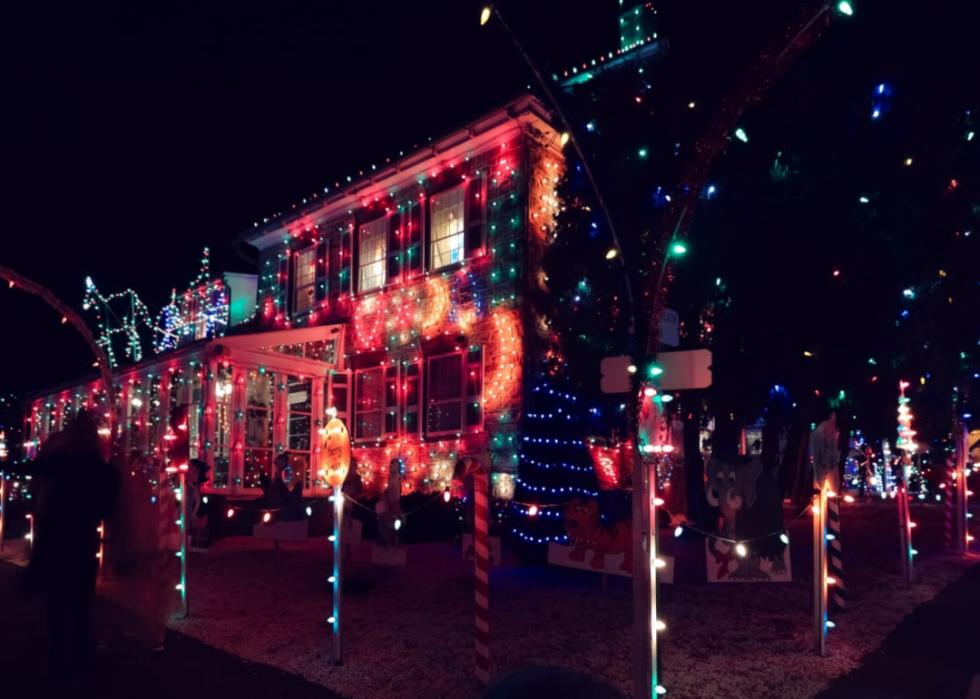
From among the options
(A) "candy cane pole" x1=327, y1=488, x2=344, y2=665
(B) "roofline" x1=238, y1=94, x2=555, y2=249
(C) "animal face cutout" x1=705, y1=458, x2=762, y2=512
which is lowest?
(A) "candy cane pole" x1=327, y1=488, x2=344, y2=665

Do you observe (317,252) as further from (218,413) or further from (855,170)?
(855,170)

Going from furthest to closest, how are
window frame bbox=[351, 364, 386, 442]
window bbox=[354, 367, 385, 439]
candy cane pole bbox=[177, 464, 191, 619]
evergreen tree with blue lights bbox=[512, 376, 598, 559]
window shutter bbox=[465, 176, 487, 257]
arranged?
window bbox=[354, 367, 385, 439], window frame bbox=[351, 364, 386, 442], window shutter bbox=[465, 176, 487, 257], evergreen tree with blue lights bbox=[512, 376, 598, 559], candy cane pole bbox=[177, 464, 191, 619]

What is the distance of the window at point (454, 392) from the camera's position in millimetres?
16297

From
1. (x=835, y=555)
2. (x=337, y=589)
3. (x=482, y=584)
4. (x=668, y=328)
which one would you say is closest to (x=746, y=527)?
(x=835, y=555)

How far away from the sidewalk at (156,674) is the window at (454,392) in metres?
8.16

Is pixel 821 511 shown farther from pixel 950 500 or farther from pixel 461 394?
pixel 461 394

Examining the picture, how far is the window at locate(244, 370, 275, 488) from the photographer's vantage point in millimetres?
18328

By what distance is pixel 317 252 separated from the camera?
2061 centimetres

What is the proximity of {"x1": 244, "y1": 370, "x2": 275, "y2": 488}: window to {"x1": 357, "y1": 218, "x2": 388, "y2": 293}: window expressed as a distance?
10.5 feet

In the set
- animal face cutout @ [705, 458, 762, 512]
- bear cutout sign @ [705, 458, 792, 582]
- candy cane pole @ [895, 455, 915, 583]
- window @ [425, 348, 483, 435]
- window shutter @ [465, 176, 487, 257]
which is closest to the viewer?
bear cutout sign @ [705, 458, 792, 582]

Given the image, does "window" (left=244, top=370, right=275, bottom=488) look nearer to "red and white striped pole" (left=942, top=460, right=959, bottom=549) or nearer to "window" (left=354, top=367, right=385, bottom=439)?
"window" (left=354, top=367, right=385, bottom=439)

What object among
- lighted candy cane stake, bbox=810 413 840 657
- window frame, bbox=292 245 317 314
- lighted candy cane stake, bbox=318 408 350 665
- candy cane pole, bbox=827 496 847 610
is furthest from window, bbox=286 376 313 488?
lighted candy cane stake, bbox=810 413 840 657

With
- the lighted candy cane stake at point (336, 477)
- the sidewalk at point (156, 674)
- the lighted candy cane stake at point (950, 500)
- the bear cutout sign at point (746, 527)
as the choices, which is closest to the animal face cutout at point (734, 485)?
the bear cutout sign at point (746, 527)

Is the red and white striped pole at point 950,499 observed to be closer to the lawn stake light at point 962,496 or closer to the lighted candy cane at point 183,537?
the lawn stake light at point 962,496
